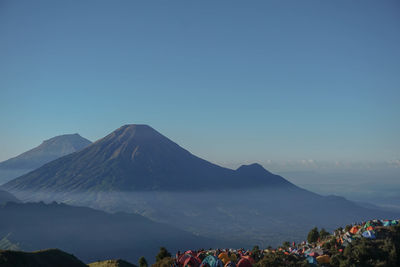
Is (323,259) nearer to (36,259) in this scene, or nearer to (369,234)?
(369,234)

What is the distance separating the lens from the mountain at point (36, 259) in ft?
119

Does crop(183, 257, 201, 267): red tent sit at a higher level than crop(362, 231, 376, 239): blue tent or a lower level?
lower

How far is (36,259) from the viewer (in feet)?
132

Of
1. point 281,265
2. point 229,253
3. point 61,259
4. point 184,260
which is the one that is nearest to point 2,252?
point 61,259

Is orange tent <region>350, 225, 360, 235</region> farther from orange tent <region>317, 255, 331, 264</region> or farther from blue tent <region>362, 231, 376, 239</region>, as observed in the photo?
orange tent <region>317, 255, 331, 264</region>

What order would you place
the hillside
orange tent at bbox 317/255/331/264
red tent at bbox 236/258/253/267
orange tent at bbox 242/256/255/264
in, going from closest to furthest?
1. the hillside
2. orange tent at bbox 317/255/331/264
3. red tent at bbox 236/258/253/267
4. orange tent at bbox 242/256/255/264

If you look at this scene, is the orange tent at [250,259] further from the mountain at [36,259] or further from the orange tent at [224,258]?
the mountain at [36,259]

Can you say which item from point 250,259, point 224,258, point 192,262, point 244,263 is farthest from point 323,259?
point 192,262

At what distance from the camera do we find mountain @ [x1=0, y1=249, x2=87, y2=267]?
36.2 m

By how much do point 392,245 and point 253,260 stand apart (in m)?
15.9

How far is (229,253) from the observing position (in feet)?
148

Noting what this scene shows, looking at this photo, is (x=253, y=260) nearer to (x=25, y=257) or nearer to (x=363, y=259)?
(x=363, y=259)

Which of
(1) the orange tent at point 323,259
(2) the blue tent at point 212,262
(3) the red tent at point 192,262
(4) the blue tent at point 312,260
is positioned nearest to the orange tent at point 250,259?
(2) the blue tent at point 212,262

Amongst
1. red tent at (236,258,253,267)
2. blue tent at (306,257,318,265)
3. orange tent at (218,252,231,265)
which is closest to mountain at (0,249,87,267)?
orange tent at (218,252,231,265)
